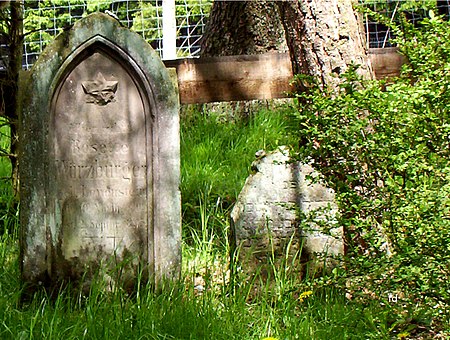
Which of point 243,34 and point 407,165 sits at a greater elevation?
point 243,34

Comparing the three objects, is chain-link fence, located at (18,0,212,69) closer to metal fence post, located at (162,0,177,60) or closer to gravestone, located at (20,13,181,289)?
metal fence post, located at (162,0,177,60)

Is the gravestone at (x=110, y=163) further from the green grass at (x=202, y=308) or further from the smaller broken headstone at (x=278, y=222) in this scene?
the smaller broken headstone at (x=278, y=222)

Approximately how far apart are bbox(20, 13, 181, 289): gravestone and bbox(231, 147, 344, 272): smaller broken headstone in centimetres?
40

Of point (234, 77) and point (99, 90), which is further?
point (234, 77)

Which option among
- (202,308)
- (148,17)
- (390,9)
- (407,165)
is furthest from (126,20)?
(407,165)

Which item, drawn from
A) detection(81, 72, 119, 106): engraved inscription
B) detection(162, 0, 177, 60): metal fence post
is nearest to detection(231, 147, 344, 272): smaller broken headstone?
detection(81, 72, 119, 106): engraved inscription

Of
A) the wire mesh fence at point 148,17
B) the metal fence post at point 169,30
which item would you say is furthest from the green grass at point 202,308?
the wire mesh fence at point 148,17

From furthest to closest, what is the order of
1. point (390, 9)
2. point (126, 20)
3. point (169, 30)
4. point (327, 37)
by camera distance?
point (126, 20) < point (390, 9) < point (169, 30) < point (327, 37)

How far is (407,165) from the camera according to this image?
3154 mm

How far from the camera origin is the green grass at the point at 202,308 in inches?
132

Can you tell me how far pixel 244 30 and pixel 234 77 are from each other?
6.26ft

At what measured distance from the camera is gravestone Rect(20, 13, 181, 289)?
4.03m

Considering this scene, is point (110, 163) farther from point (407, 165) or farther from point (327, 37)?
point (407, 165)

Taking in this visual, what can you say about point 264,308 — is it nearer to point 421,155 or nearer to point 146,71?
point 421,155
